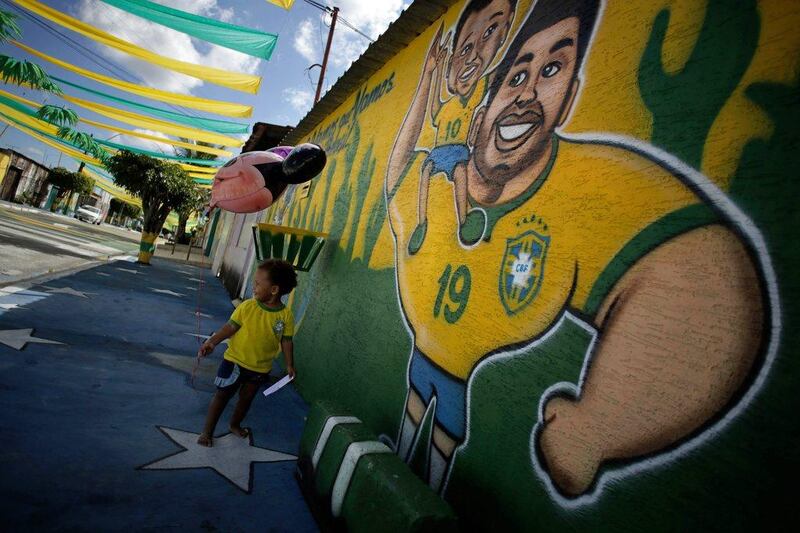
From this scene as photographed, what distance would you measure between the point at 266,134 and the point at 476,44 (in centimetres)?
868

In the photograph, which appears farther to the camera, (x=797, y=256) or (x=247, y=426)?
(x=247, y=426)

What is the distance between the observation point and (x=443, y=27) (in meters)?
3.29

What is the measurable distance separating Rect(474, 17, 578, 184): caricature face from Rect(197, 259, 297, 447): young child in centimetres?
162

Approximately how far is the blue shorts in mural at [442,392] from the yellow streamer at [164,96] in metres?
9.62

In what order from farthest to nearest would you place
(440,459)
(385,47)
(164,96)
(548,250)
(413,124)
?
1. (164,96)
2. (385,47)
3. (413,124)
4. (440,459)
5. (548,250)

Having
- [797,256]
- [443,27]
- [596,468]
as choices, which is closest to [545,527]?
[596,468]

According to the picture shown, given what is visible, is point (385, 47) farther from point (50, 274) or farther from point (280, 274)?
point (50, 274)

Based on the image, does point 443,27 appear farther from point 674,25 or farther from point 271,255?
point 271,255

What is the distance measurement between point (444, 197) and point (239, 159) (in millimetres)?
2225

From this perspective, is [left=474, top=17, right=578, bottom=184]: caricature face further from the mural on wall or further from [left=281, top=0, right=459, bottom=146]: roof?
[left=281, top=0, right=459, bottom=146]: roof

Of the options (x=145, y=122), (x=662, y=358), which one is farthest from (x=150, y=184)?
(x=662, y=358)

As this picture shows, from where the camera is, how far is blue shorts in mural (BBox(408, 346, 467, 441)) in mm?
1951

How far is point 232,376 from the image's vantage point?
264cm

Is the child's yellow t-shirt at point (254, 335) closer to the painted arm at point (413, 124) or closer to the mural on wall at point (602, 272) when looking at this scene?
the mural on wall at point (602, 272)
